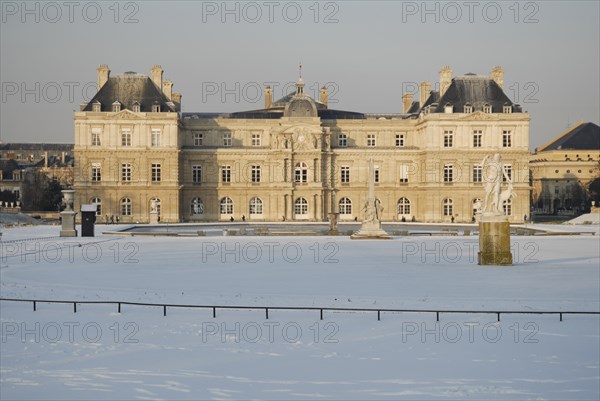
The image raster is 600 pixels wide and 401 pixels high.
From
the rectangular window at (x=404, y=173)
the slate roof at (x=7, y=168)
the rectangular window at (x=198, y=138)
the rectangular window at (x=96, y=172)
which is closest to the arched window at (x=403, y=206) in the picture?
the rectangular window at (x=404, y=173)

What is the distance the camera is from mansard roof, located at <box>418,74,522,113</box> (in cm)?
6969

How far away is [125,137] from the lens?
221ft

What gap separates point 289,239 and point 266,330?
25884mm

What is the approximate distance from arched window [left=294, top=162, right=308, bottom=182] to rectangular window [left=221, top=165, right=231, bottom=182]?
6004mm

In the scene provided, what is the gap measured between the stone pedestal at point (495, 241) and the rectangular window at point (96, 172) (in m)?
45.4

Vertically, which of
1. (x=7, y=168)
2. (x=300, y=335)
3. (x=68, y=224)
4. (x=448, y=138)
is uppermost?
(x=448, y=138)

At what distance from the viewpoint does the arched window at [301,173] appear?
69938 millimetres

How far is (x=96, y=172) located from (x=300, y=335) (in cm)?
5436

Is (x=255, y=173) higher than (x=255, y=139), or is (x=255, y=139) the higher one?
(x=255, y=139)

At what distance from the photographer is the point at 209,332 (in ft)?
54.3

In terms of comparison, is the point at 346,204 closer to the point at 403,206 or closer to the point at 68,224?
the point at 403,206

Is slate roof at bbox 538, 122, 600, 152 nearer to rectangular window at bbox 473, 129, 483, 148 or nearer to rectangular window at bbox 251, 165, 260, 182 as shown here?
rectangular window at bbox 473, 129, 483, 148

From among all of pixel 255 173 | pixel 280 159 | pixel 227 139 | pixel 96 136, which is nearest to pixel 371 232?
pixel 280 159

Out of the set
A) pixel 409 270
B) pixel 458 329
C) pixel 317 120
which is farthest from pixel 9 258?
pixel 317 120
